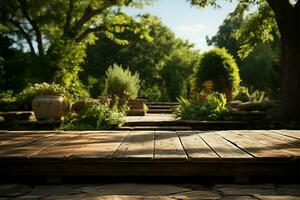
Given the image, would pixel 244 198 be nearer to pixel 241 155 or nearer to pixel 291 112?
pixel 241 155

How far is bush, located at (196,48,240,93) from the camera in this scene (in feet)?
48.8

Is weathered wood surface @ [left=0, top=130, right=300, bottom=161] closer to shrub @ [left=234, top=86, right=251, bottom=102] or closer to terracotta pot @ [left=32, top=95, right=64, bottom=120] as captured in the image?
terracotta pot @ [left=32, top=95, right=64, bottom=120]

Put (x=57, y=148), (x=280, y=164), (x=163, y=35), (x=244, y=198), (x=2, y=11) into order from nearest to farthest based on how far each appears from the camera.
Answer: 1. (x=244, y=198)
2. (x=280, y=164)
3. (x=57, y=148)
4. (x=2, y=11)
5. (x=163, y=35)

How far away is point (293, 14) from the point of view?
898cm

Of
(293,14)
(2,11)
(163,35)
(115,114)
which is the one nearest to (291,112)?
(293,14)

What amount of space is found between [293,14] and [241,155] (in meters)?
6.80

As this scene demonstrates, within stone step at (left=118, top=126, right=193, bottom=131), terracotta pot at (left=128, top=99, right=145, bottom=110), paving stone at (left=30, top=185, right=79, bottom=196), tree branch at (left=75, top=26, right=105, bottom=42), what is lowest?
paving stone at (left=30, top=185, right=79, bottom=196)

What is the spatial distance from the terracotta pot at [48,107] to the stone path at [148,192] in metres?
6.70

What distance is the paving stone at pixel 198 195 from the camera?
2838 millimetres

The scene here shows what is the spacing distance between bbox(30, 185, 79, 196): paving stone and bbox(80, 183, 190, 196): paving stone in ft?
0.34

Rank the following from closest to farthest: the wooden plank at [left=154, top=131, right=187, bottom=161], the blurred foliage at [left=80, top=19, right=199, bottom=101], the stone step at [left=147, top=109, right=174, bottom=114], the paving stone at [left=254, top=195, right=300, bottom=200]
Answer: the paving stone at [left=254, top=195, right=300, bottom=200] → the wooden plank at [left=154, top=131, right=187, bottom=161] → the stone step at [left=147, top=109, right=174, bottom=114] → the blurred foliage at [left=80, top=19, right=199, bottom=101]

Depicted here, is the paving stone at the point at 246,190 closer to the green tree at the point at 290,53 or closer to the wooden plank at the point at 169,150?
the wooden plank at the point at 169,150

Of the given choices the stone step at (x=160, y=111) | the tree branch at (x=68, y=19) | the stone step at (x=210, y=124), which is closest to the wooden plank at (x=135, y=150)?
the stone step at (x=210, y=124)

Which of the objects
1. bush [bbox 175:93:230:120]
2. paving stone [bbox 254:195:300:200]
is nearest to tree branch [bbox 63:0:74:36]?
bush [bbox 175:93:230:120]
